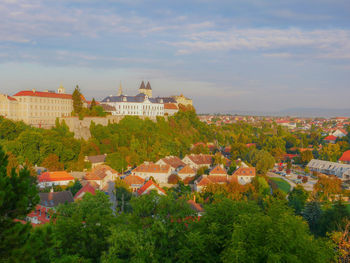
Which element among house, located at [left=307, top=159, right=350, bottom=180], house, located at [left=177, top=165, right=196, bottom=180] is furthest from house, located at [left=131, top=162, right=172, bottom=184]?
house, located at [left=307, top=159, right=350, bottom=180]

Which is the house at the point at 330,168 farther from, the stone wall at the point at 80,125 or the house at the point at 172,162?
the stone wall at the point at 80,125

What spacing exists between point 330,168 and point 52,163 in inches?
1460

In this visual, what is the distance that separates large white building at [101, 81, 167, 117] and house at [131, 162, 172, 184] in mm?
20308

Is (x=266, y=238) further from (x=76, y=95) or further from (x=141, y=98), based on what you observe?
(x=141, y=98)

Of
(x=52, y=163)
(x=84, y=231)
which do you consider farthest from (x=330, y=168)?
(x=84, y=231)

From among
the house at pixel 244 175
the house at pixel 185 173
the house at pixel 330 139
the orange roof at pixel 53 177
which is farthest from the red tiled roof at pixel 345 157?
the orange roof at pixel 53 177

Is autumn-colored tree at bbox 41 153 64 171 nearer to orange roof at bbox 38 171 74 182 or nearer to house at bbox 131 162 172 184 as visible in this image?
orange roof at bbox 38 171 74 182

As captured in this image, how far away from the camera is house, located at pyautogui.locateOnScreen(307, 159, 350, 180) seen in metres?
45.7

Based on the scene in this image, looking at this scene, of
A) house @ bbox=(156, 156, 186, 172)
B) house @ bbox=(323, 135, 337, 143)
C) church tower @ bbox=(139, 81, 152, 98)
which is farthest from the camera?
house @ bbox=(323, 135, 337, 143)

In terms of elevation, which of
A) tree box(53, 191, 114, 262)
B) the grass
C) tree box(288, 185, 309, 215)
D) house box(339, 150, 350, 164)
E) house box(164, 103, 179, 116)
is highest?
house box(164, 103, 179, 116)

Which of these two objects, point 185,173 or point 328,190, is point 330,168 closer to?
point 328,190

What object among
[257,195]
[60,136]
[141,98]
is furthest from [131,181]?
[141,98]

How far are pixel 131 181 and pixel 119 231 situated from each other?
21272mm

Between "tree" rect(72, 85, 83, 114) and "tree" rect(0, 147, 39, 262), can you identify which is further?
"tree" rect(72, 85, 83, 114)
